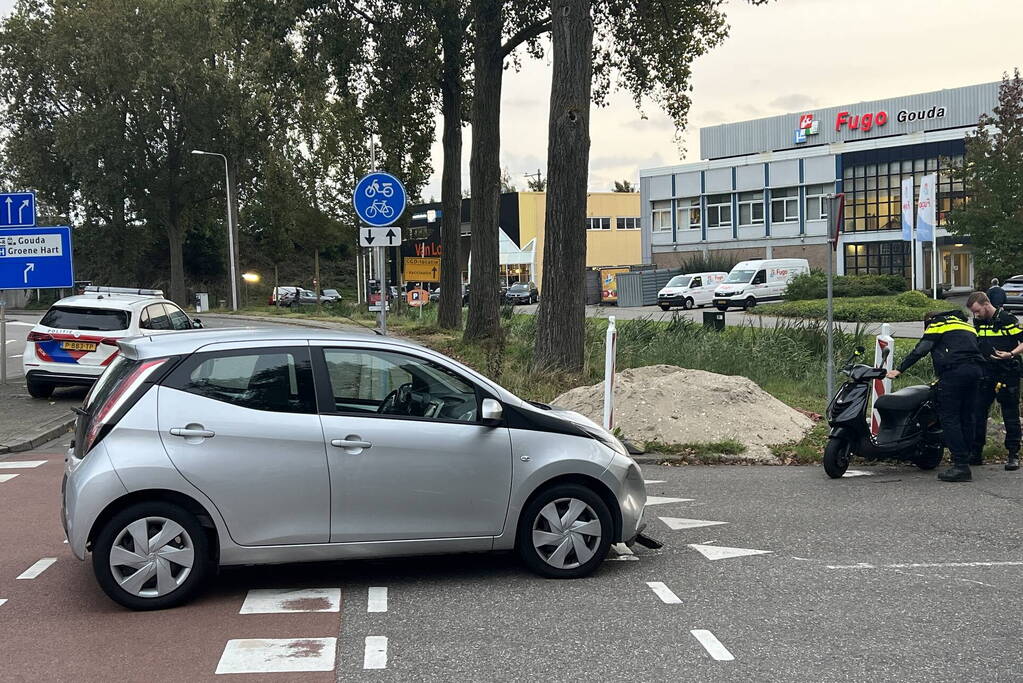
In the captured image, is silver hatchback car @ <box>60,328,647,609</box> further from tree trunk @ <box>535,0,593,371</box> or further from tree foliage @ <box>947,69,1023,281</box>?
tree foliage @ <box>947,69,1023,281</box>

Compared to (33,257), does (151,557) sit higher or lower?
lower

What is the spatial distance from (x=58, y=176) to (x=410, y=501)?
5337cm

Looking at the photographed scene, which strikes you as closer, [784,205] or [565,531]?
[565,531]

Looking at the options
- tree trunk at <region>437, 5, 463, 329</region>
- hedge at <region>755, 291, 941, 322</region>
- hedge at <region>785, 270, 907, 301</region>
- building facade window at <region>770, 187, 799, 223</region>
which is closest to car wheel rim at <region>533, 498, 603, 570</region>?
tree trunk at <region>437, 5, 463, 329</region>

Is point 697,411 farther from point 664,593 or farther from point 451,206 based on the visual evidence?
point 451,206

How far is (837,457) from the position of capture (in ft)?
33.3

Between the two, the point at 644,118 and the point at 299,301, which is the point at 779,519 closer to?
the point at 644,118

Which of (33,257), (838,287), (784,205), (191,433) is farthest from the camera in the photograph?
(784,205)

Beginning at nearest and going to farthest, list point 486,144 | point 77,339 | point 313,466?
point 313,466
point 77,339
point 486,144

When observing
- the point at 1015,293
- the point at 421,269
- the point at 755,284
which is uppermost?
the point at 421,269

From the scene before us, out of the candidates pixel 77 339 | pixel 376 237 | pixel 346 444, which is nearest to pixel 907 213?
pixel 77 339

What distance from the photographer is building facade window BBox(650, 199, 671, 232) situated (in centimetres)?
7388

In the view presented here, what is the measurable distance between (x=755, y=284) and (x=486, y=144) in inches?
1000

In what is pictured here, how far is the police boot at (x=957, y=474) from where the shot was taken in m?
10.0
